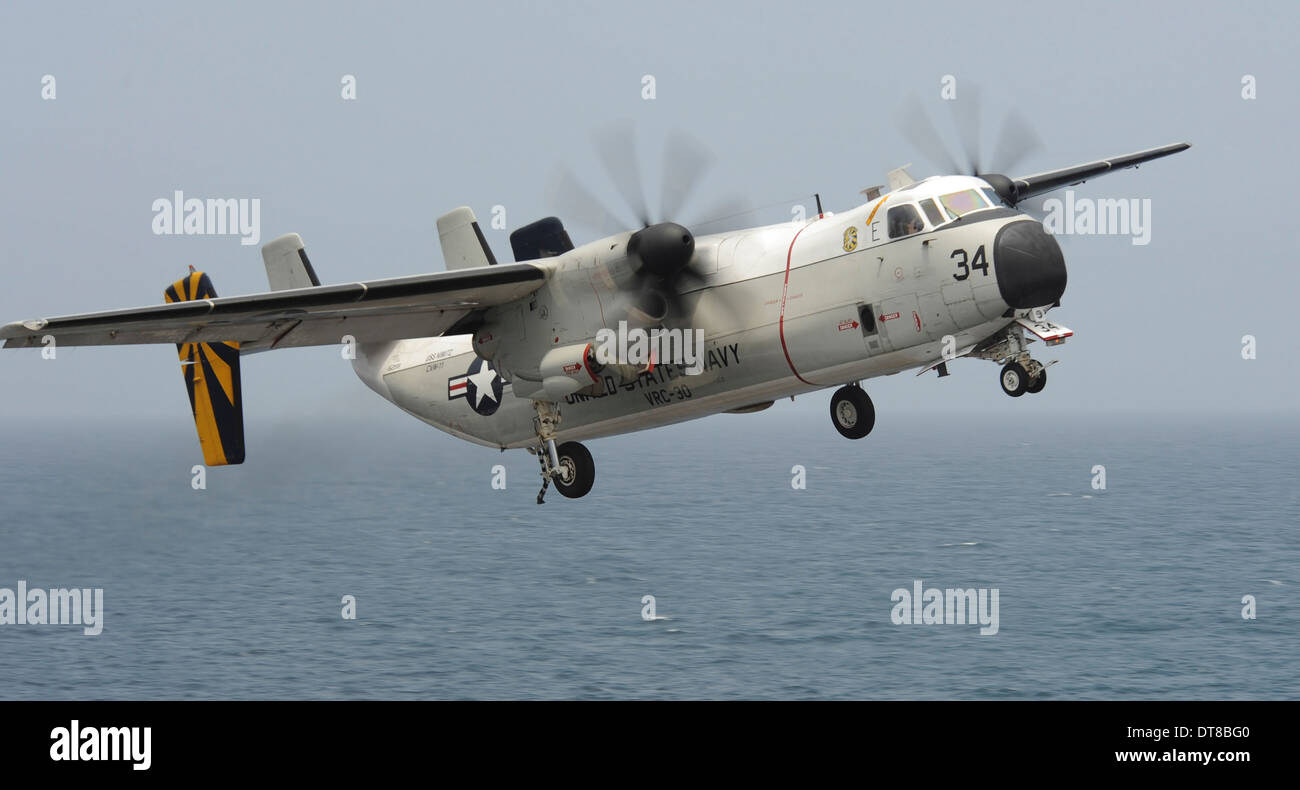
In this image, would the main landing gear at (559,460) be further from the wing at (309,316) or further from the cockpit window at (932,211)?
the cockpit window at (932,211)

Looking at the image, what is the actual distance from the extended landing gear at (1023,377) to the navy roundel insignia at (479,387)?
978 cm

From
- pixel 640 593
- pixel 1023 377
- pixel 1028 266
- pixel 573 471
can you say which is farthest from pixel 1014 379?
pixel 640 593

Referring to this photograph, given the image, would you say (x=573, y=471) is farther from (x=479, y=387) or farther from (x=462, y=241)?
(x=462, y=241)

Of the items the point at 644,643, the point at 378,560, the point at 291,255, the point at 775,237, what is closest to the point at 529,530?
the point at 378,560

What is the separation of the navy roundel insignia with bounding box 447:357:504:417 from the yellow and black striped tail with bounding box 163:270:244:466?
242 inches

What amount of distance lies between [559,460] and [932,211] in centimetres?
838

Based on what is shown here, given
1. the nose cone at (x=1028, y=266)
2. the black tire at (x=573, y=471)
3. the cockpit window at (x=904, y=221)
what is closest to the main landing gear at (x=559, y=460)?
the black tire at (x=573, y=471)

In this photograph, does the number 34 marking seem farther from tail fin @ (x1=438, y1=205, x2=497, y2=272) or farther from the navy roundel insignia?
tail fin @ (x1=438, y1=205, x2=497, y2=272)

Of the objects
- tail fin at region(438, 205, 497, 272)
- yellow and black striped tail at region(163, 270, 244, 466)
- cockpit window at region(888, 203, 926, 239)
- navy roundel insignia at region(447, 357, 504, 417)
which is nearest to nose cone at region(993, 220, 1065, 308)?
cockpit window at region(888, 203, 926, 239)

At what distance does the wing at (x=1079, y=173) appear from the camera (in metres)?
25.0
